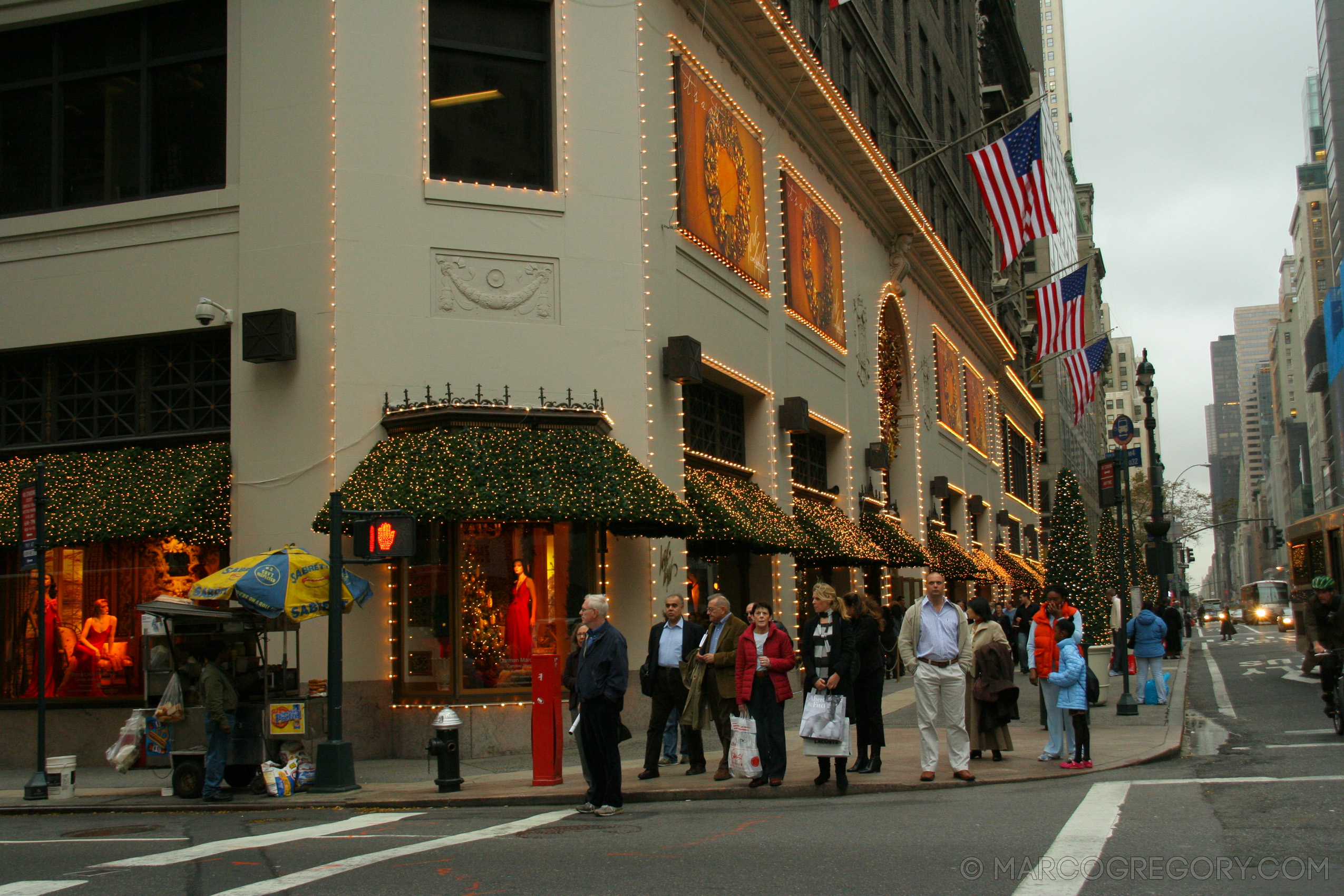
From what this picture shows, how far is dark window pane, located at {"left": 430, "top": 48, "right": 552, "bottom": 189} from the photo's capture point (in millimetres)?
16938

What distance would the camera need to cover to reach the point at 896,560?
Result: 28.5 meters

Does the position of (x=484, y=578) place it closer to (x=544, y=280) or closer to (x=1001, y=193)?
(x=544, y=280)

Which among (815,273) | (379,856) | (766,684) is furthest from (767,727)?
(815,273)

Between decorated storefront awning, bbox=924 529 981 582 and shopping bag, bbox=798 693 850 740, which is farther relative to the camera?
decorated storefront awning, bbox=924 529 981 582

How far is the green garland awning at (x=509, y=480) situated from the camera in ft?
49.1

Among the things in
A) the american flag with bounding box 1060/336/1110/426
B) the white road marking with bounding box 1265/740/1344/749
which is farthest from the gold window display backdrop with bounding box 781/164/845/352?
the american flag with bounding box 1060/336/1110/426

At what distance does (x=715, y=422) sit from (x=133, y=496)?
9.01 meters

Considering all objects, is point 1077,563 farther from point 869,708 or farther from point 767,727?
point 767,727

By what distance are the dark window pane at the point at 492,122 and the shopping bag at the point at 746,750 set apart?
8482mm

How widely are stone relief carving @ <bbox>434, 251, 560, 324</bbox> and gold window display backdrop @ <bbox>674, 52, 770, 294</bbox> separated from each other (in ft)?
9.47

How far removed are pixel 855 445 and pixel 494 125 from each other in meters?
13.8

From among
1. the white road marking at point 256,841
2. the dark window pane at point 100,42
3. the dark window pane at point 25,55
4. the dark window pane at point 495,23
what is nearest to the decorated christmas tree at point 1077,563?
the dark window pane at point 495,23

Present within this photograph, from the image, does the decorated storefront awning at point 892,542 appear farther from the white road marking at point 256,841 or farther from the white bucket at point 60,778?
the white road marking at point 256,841

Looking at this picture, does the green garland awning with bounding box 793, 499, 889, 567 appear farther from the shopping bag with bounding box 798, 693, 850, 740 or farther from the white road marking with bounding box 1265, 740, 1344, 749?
the shopping bag with bounding box 798, 693, 850, 740
